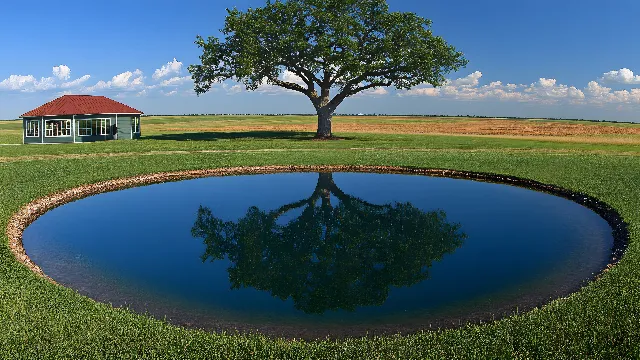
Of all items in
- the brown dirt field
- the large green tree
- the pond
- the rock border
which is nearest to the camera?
the pond

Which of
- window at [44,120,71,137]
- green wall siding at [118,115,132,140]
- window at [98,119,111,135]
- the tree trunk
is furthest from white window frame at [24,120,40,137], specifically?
the tree trunk

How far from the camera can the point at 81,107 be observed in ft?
177

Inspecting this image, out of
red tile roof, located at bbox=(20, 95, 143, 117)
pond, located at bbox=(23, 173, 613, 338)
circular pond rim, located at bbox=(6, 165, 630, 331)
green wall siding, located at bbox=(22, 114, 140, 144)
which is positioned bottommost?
pond, located at bbox=(23, 173, 613, 338)

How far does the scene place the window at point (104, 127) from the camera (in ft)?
180

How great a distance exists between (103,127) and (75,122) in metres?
2.94

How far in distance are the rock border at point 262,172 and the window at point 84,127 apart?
30.2 m

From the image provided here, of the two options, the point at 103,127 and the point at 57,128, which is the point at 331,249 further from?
the point at 57,128

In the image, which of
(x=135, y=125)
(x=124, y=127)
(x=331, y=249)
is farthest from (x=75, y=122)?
(x=331, y=249)

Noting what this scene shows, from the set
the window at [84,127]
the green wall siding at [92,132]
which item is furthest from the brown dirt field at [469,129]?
the window at [84,127]

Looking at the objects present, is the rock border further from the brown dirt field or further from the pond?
the brown dirt field

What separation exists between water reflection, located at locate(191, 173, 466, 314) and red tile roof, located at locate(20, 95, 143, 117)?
129 feet

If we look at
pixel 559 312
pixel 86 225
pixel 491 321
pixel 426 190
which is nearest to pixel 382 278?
pixel 491 321

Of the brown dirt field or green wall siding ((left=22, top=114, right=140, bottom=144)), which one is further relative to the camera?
the brown dirt field

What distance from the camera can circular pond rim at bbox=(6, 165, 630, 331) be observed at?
47.5 ft
